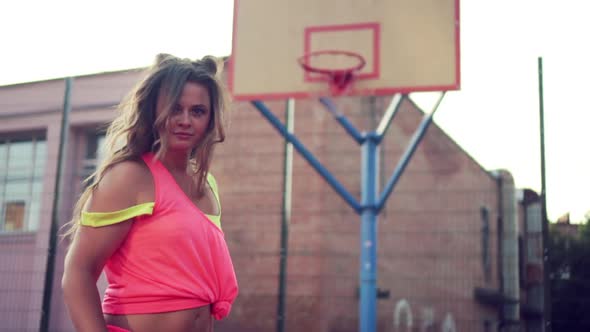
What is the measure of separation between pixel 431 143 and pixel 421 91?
14.6 ft

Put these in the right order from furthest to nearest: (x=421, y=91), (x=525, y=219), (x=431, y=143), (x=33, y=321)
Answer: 1. (x=431, y=143)
2. (x=33, y=321)
3. (x=525, y=219)
4. (x=421, y=91)

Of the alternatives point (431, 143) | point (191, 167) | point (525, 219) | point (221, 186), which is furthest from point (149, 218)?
Answer: point (431, 143)

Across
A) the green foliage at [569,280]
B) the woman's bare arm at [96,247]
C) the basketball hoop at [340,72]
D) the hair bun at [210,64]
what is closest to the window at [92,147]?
the basketball hoop at [340,72]

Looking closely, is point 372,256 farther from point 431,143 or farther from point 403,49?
point 431,143

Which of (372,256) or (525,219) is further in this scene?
(525,219)

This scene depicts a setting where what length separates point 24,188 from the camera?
10508mm

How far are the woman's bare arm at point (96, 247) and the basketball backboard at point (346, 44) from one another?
4757 millimetres

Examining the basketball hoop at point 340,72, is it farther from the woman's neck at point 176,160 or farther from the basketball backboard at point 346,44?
A: the woman's neck at point 176,160

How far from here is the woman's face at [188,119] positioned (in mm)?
1667

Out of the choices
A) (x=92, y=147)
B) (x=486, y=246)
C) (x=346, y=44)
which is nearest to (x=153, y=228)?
(x=346, y=44)

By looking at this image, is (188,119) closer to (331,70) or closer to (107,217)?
(107,217)

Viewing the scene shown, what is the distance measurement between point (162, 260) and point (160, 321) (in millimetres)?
136

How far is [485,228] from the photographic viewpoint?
8555 millimetres

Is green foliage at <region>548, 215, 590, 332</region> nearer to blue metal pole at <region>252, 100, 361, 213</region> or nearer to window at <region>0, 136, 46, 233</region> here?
blue metal pole at <region>252, 100, 361, 213</region>
